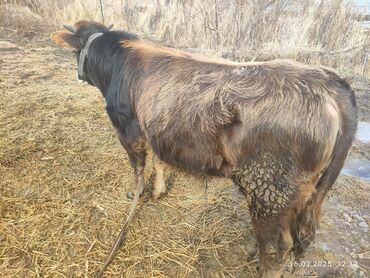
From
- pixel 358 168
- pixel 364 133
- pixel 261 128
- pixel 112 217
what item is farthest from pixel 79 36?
pixel 364 133

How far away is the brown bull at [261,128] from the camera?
170cm

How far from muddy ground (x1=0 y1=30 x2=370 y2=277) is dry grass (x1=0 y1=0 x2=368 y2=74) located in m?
3.68

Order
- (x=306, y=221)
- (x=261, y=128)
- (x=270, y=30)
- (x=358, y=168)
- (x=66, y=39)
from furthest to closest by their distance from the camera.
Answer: (x=270, y=30)
(x=358, y=168)
(x=66, y=39)
(x=306, y=221)
(x=261, y=128)

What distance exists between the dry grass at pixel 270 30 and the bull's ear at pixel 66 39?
4.50 metres

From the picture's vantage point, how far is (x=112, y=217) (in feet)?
9.52

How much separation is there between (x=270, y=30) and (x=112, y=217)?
650 centimetres

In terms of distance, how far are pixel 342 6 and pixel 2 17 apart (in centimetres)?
916

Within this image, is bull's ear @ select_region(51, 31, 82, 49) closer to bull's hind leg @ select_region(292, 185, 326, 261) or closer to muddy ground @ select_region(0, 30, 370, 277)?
muddy ground @ select_region(0, 30, 370, 277)

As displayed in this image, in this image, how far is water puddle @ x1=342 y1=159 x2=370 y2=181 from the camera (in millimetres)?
3719

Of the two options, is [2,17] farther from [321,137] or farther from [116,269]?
[321,137]

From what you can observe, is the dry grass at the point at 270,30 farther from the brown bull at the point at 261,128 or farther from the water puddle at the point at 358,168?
the brown bull at the point at 261,128

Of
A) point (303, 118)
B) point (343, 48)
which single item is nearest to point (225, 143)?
point (303, 118)

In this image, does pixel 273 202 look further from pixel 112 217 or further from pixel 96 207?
pixel 96 207

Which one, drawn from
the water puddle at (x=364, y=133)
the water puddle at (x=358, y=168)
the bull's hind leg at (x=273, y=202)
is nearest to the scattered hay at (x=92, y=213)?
the bull's hind leg at (x=273, y=202)
